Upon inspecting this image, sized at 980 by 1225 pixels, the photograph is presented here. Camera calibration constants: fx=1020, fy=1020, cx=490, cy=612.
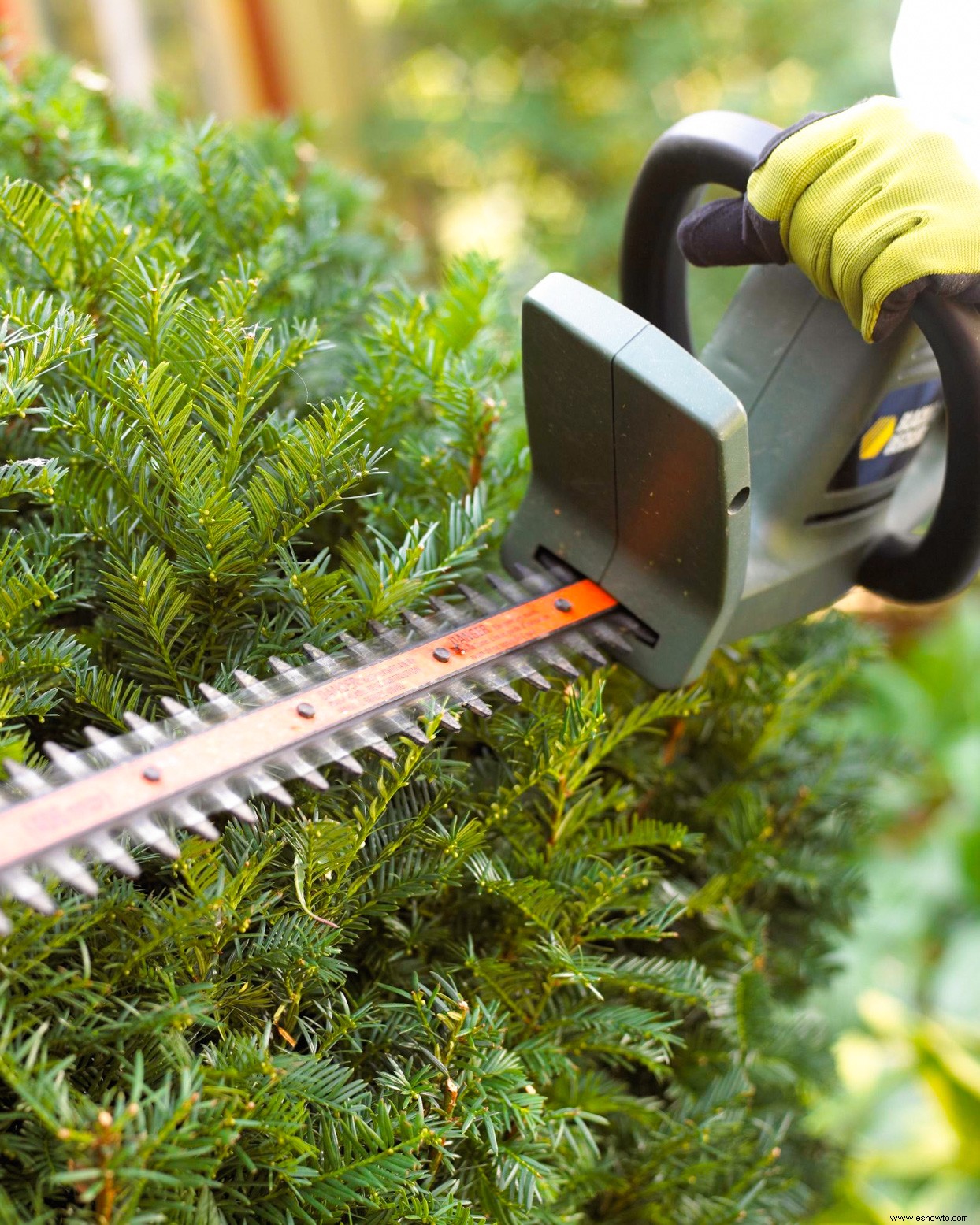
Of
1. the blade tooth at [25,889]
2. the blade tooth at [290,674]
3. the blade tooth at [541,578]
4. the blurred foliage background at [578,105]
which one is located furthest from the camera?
the blurred foliage background at [578,105]

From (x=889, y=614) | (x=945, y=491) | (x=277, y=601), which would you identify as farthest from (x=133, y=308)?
(x=889, y=614)

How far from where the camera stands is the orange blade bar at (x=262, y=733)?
345mm

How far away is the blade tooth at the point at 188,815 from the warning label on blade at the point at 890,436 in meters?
0.39

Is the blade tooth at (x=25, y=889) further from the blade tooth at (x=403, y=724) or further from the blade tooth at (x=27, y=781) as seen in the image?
the blade tooth at (x=403, y=724)

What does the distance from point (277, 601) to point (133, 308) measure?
143 millimetres

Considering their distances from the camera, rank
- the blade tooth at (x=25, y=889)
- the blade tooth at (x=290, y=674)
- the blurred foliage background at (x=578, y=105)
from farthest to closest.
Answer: the blurred foliage background at (x=578, y=105) < the blade tooth at (x=290, y=674) < the blade tooth at (x=25, y=889)

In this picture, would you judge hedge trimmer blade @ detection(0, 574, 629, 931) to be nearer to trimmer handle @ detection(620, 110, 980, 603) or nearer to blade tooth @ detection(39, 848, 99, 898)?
blade tooth @ detection(39, 848, 99, 898)

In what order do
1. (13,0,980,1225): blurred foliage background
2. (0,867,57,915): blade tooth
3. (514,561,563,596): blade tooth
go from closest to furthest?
(0,867,57,915): blade tooth < (514,561,563,596): blade tooth < (13,0,980,1225): blurred foliage background

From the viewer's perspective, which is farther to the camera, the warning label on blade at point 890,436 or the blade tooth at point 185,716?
the warning label on blade at point 890,436

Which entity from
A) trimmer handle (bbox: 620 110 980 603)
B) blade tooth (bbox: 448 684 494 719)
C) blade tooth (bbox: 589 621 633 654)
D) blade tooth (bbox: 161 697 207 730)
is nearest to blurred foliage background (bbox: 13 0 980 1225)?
trimmer handle (bbox: 620 110 980 603)

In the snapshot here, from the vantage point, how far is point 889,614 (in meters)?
2.20

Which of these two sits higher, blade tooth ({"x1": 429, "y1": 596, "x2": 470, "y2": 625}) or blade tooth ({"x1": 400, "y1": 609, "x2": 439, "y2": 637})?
blade tooth ({"x1": 400, "y1": 609, "x2": 439, "y2": 637})

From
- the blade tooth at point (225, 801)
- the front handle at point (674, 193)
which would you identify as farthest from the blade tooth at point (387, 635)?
the front handle at point (674, 193)

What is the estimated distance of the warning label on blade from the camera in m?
0.56
